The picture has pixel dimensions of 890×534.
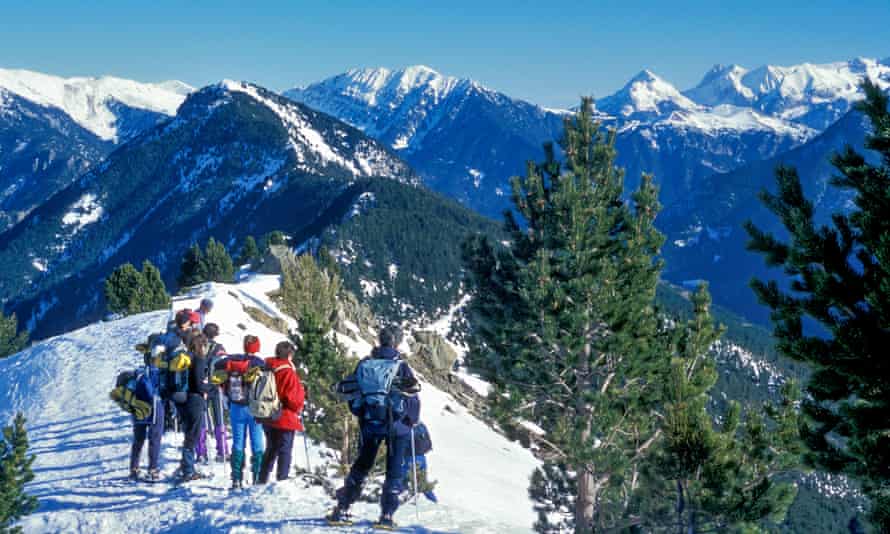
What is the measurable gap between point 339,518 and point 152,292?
4647cm

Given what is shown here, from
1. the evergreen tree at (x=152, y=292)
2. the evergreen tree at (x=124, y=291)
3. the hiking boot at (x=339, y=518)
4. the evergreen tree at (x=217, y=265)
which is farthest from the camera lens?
the evergreen tree at (x=217, y=265)

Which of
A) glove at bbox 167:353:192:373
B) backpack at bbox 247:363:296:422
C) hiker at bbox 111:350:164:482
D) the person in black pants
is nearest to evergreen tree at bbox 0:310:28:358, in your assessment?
hiker at bbox 111:350:164:482

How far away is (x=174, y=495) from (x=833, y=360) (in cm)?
1068

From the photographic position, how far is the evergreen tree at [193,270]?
6625cm

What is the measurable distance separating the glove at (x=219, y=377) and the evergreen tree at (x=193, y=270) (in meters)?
58.1

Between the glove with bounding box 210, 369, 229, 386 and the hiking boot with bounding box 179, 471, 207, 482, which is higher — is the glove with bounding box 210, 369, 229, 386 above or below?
above

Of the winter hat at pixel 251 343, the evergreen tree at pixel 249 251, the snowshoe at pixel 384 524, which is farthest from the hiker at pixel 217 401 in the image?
the evergreen tree at pixel 249 251

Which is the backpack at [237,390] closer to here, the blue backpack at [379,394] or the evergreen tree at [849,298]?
the blue backpack at [379,394]

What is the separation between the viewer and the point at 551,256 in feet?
49.2

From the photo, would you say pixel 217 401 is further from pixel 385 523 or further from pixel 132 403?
pixel 385 523

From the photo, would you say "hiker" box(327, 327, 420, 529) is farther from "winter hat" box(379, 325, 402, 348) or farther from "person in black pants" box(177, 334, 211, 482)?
"person in black pants" box(177, 334, 211, 482)

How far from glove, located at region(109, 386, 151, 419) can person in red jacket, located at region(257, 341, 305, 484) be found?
7.67 feet

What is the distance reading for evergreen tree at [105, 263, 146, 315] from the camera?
4844 cm

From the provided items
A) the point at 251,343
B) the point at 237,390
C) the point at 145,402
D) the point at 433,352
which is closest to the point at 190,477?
the point at 145,402
